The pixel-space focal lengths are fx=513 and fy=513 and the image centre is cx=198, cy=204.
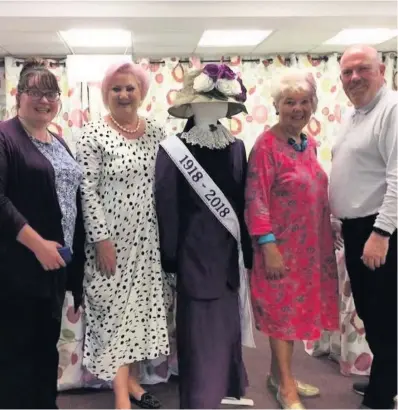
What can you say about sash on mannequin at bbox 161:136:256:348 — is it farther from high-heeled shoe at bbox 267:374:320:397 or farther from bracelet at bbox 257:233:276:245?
high-heeled shoe at bbox 267:374:320:397

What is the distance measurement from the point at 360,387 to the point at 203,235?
1.06 meters

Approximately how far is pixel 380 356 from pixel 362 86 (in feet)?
3.30

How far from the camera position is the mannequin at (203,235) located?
1.75 meters

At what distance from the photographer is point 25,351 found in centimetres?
160

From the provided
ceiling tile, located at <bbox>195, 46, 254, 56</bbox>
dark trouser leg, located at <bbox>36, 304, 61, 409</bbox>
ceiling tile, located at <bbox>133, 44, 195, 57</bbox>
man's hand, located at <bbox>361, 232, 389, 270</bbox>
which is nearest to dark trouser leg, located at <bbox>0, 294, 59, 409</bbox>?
dark trouser leg, located at <bbox>36, 304, 61, 409</bbox>

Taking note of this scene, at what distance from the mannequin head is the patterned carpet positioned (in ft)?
3.79

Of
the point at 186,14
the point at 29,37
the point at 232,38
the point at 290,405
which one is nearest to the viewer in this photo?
the point at 290,405

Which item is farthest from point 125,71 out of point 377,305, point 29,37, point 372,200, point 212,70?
point 29,37

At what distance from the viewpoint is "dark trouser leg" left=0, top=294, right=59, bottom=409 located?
1.56 metres

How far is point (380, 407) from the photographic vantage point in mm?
1960

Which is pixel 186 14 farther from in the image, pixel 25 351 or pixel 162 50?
pixel 25 351

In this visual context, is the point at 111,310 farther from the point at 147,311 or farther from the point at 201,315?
the point at 201,315

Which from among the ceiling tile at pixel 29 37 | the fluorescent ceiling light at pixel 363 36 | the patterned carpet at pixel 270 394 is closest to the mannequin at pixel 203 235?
the patterned carpet at pixel 270 394

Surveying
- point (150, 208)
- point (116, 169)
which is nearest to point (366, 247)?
point (150, 208)
